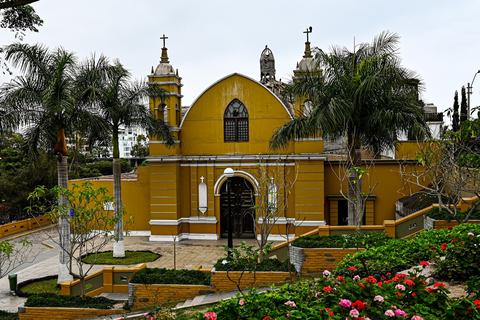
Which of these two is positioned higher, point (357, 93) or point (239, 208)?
point (357, 93)

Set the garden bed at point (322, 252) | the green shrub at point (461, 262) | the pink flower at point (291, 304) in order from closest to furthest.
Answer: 1. the pink flower at point (291, 304)
2. the green shrub at point (461, 262)
3. the garden bed at point (322, 252)

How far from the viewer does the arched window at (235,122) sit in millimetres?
22406

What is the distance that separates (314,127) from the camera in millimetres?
15609

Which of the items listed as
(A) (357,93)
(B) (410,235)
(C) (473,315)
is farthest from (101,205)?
(C) (473,315)

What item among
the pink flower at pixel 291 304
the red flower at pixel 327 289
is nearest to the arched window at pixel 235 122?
the red flower at pixel 327 289

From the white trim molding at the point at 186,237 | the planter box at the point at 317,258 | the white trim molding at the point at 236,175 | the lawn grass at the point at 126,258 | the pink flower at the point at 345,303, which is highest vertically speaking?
the white trim molding at the point at 236,175

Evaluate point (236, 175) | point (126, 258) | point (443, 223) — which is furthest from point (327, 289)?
point (236, 175)

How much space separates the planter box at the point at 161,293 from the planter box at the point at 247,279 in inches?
10.5

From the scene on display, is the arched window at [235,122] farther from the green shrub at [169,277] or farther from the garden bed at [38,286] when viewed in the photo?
the green shrub at [169,277]

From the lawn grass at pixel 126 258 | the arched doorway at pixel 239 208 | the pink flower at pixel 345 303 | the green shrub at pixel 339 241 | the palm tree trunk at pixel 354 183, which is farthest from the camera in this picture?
the arched doorway at pixel 239 208

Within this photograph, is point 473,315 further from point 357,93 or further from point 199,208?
point 199,208

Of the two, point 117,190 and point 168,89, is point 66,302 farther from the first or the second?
point 168,89

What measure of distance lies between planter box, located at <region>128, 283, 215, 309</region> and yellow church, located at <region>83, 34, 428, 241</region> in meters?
9.78

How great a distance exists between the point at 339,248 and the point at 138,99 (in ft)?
33.6
